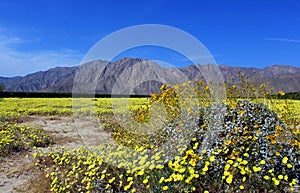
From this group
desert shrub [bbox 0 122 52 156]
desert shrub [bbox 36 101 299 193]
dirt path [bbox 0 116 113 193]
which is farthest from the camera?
desert shrub [bbox 0 122 52 156]

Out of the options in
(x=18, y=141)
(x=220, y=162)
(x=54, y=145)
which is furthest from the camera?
(x=54, y=145)

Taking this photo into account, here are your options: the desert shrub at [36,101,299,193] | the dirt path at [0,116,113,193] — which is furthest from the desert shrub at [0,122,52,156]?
the desert shrub at [36,101,299,193]

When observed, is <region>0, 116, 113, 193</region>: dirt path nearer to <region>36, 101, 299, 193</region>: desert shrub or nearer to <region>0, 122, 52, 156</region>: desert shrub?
<region>0, 122, 52, 156</region>: desert shrub

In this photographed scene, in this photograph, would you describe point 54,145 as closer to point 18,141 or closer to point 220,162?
point 18,141

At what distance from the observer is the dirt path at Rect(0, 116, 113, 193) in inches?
187

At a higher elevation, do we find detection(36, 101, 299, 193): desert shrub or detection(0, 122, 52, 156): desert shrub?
detection(36, 101, 299, 193): desert shrub

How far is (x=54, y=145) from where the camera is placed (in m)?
7.24

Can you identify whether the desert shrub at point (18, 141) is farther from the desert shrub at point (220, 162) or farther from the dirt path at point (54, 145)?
the desert shrub at point (220, 162)

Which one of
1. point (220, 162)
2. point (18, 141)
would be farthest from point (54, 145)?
point (220, 162)

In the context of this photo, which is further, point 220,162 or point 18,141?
point 18,141

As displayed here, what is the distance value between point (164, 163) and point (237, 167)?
77 cm

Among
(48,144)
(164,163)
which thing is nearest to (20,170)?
(48,144)

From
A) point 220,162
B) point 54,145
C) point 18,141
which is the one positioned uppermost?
point 220,162

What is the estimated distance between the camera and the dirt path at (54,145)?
4.75m
